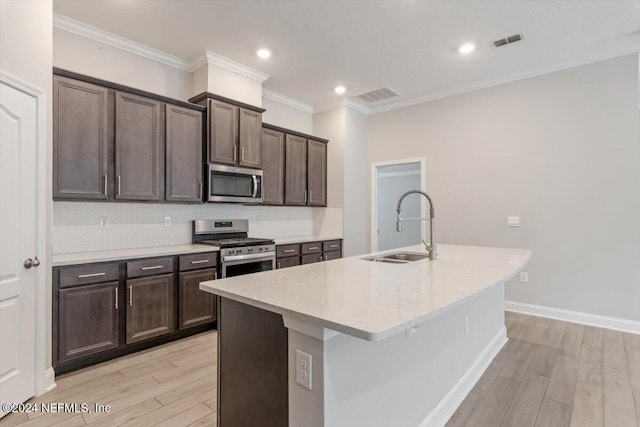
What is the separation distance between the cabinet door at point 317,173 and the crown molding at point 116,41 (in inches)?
80.5

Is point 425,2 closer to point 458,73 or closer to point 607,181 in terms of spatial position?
point 458,73

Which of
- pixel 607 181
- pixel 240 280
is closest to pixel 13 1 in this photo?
pixel 240 280

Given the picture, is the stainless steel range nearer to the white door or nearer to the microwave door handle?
the microwave door handle

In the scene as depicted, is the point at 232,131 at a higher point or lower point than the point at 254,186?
higher

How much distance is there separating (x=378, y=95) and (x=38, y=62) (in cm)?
393

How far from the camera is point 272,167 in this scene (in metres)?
4.55

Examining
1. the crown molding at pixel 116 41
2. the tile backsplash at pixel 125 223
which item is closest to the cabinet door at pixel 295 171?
the tile backsplash at pixel 125 223

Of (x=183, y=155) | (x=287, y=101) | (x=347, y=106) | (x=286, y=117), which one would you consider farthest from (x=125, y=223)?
(x=347, y=106)

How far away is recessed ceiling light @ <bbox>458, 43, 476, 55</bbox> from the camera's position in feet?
11.4

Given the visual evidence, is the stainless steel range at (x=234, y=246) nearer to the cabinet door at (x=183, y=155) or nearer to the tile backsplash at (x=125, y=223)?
the tile backsplash at (x=125, y=223)

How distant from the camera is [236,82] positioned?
13.0ft

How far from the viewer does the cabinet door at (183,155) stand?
3.38m

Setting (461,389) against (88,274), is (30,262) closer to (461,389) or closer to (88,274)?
(88,274)

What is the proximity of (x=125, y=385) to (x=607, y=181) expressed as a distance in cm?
495
